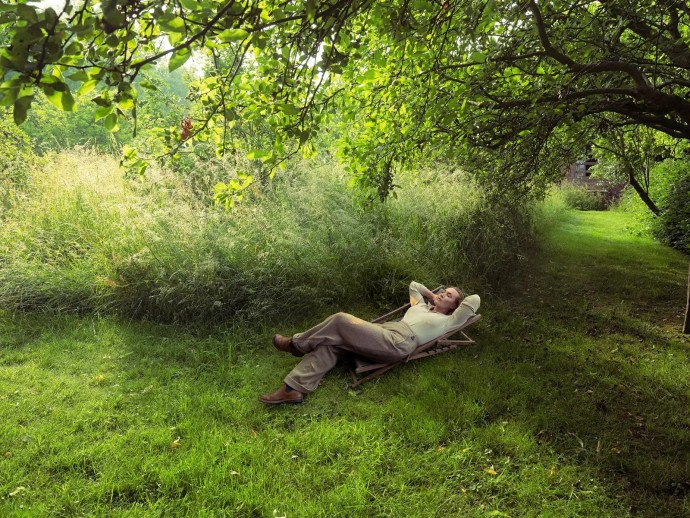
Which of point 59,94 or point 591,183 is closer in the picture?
point 59,94

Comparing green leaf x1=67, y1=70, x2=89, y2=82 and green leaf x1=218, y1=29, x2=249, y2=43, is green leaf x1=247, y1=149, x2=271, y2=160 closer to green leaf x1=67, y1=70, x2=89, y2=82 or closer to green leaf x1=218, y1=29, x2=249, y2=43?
green leaf x1=218, y1=29, x2=249, y2=43

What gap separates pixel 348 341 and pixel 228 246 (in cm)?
237

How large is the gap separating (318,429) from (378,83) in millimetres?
3324

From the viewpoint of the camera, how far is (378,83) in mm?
4328

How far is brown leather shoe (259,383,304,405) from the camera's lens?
380 cm

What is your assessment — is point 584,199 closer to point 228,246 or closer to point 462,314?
point 462,314

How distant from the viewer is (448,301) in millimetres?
5246

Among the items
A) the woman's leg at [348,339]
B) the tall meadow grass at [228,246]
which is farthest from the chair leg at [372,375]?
the tall meadow grass at [228,246]

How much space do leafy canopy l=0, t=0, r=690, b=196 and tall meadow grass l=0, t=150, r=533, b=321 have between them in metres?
1.46

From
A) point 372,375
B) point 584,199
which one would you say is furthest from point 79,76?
point 584,199

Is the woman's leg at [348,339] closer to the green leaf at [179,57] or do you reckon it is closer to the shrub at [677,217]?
the green leaf at [179,57]

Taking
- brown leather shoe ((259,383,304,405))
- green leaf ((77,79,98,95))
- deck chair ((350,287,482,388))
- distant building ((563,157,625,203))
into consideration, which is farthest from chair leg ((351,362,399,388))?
distant building ((563,157,625,203))

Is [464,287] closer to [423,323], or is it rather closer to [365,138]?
[423,323]

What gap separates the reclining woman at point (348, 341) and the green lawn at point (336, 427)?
19cm
